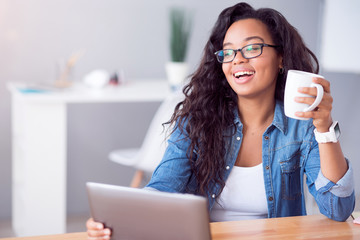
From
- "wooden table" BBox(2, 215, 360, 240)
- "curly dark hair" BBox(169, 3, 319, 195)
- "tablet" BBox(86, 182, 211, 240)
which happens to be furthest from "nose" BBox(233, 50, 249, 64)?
"tablet" BBox(86, 182, 211, 240)

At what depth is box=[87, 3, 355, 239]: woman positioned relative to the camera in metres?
1.51

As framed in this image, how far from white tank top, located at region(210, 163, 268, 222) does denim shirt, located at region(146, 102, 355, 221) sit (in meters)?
0.02

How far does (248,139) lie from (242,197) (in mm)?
171

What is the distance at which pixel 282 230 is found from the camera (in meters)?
1.20

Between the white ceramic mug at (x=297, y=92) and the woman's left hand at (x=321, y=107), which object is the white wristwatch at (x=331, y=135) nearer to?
the woman's left hand at (x=321, y=107)

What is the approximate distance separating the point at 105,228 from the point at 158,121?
140cm

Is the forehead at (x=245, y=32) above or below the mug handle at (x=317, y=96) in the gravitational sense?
above

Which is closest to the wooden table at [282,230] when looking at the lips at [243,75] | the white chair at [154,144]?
the lips at [243,75]

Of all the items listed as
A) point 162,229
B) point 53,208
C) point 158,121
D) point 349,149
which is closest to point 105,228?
point 162,229

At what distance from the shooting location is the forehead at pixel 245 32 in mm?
1554

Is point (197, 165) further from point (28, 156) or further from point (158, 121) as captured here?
point (28, 156)

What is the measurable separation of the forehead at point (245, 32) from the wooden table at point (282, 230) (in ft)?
1.75

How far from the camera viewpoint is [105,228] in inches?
42.0

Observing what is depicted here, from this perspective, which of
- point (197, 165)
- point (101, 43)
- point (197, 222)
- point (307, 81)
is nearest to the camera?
point (197, 222)
